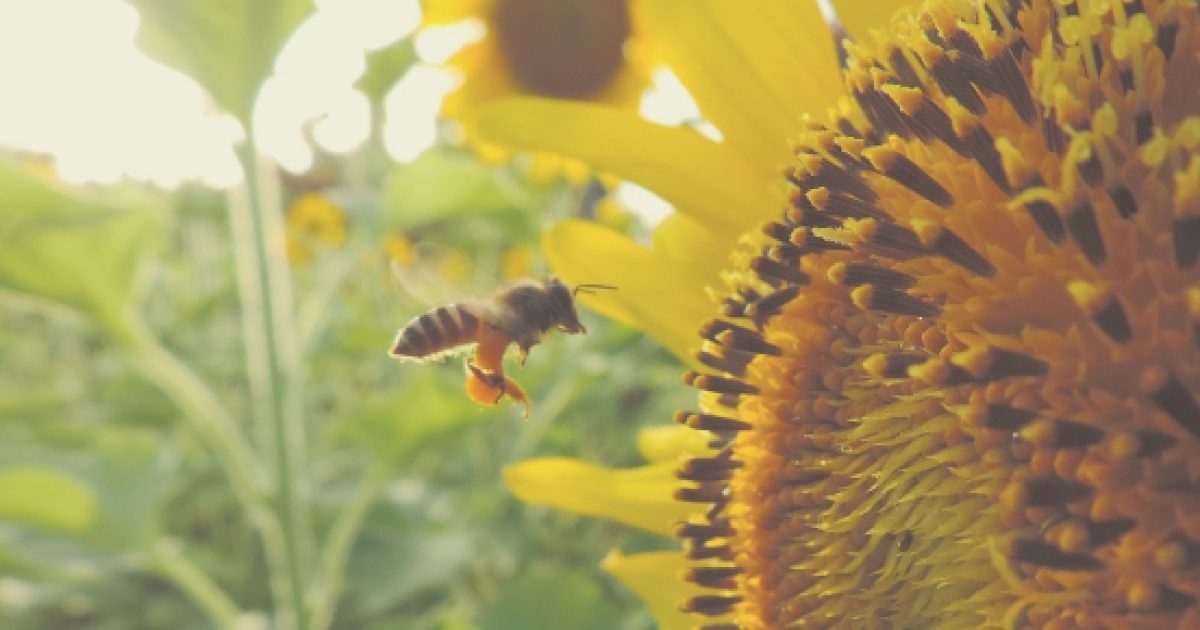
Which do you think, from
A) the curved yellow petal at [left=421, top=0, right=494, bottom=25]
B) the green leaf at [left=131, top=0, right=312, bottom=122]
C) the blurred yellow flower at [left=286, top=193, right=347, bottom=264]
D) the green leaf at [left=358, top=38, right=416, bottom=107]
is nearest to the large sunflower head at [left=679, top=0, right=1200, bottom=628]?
the green leaf at [left=131, top=0, right=312, bottom=122]

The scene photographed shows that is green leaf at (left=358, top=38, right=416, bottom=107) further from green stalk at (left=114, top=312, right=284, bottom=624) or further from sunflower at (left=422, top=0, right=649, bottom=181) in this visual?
sunflower at (left=422, top=0, right=649, bottom=181)

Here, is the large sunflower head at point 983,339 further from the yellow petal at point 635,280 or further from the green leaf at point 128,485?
the green leaf at point 128,485

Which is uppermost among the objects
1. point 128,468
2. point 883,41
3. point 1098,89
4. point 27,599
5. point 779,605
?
point 27,599

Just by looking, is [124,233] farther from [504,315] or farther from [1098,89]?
[1098,89]

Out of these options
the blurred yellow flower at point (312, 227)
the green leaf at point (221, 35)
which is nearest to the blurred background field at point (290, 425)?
the green leaf at point (221, 35)

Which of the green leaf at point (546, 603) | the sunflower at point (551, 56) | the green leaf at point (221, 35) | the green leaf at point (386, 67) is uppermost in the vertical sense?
the sunflower at point (551, 56)

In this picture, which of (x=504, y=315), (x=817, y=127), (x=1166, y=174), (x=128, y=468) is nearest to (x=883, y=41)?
(x=817, y=127)
